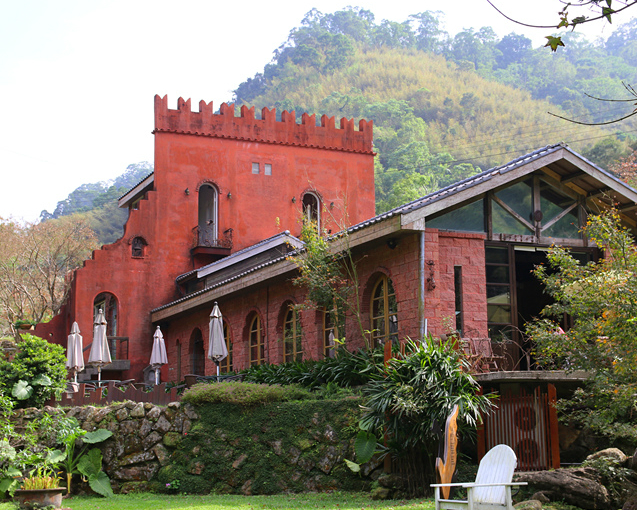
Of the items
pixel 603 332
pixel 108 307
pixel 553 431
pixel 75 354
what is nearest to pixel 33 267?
pixel 108 307

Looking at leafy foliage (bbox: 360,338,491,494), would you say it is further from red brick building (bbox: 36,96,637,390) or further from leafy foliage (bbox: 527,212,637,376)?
red brick building (bbox: 36,96,637,390)

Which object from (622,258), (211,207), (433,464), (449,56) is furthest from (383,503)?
(449,56)

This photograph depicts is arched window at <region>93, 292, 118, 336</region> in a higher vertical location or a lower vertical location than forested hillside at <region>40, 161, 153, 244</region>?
lower

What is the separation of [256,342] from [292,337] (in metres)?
2.56

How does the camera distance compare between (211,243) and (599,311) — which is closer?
(599,311)

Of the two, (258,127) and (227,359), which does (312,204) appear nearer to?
(258,127)

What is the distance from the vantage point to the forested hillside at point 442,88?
67500 millimetres

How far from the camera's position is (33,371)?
1658cm

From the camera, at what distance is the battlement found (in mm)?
29500

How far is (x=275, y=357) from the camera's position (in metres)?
21.2

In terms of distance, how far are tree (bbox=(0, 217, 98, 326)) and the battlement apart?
11381mm

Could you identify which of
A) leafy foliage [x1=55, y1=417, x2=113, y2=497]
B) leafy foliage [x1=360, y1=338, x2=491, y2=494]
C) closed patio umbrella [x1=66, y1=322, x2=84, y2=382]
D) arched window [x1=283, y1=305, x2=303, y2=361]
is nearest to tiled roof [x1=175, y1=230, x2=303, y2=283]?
arched window [x1=283, y1=305, x2=303, y2=361]

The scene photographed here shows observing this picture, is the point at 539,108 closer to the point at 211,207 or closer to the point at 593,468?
the point at 211,207

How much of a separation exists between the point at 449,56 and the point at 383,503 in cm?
10529
